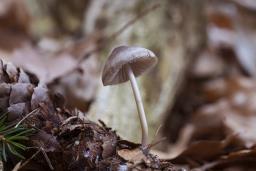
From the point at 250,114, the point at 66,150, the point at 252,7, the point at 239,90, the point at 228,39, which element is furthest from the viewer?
the point at 252,7

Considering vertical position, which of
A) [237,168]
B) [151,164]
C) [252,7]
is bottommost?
[151,164]

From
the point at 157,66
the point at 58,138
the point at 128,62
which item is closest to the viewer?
the point at 58,138

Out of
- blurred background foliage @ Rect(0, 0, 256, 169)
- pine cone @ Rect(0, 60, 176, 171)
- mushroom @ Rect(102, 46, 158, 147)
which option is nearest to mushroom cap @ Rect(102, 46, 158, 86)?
mushroom @ Rect(102, 46, 158, 147)

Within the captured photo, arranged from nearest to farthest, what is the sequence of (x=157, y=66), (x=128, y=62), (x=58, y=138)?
(x=58, y=138) < (x=128, y=62) < (x=157, y=66)

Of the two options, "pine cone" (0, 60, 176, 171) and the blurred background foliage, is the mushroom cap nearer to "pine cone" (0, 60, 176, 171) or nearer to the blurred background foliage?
"pine cone" (0, 60, 176, 171)

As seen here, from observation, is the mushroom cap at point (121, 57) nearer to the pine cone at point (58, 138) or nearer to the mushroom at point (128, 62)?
the mushroom at point (128, 62)

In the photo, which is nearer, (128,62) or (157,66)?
(128,62)

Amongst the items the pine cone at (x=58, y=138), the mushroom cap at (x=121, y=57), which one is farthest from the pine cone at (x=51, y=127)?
the mushroom cap at (x=121, y=57)

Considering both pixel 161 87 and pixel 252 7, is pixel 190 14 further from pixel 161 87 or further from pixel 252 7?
pixel 252 7

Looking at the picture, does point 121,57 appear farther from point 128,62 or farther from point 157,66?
point 157,66

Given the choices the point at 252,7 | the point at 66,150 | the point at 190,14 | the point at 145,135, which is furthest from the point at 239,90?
the point at 66,150

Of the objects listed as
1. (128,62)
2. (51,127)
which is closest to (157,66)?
(128,62)
